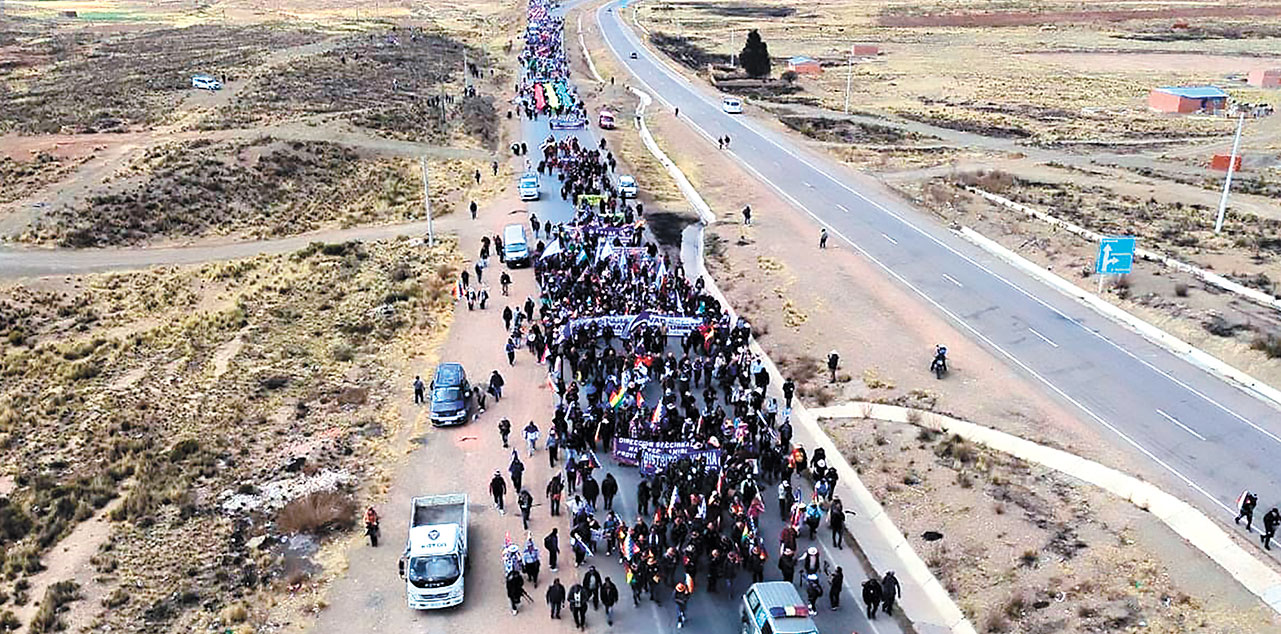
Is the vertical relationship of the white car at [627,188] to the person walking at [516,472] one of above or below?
above

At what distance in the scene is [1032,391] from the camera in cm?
3150

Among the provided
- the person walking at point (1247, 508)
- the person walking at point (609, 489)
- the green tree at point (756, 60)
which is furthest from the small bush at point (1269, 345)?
the green tree at point (756, 60)

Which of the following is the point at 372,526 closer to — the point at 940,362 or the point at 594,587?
the point at 594,587

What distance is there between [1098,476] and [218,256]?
127 ft

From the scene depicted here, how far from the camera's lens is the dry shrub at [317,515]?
76.0 feet

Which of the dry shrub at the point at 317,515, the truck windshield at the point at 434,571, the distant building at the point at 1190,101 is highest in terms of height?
the distant building at the point at 1190,101

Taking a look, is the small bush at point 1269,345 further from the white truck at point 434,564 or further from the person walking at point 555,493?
the white truck at point 434,564

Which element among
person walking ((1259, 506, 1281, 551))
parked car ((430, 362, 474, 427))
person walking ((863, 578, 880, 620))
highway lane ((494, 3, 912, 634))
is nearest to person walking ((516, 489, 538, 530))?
highway lane ((494, 3, 912, 634))

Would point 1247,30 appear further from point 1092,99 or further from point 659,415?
point 659,415

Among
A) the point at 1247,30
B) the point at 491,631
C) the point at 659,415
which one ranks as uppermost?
the point at 1247,30

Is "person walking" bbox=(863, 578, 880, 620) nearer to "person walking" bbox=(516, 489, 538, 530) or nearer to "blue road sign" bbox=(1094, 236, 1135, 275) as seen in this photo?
"person walking" bbox=(516, 489, 538, 530)

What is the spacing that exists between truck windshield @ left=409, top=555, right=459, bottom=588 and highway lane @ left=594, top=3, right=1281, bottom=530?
1813cm

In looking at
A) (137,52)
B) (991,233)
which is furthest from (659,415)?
(137,52)

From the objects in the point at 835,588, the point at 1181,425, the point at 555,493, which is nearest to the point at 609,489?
the point at 555,493
